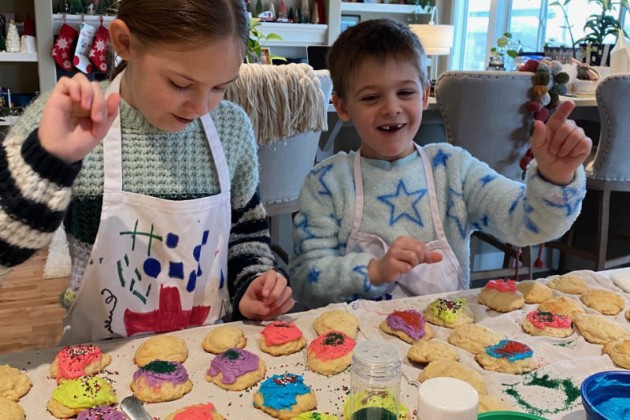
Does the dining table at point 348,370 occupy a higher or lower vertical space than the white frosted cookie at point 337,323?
lower

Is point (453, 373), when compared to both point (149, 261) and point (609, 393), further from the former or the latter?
point (149, 261)

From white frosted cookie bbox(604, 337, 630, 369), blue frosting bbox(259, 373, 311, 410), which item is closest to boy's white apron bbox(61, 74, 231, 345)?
blue frosting bbox(259, 373, 311, 410)

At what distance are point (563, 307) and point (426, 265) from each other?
0.28 metres

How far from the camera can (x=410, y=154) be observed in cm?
135

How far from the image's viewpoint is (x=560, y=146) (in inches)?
42.0

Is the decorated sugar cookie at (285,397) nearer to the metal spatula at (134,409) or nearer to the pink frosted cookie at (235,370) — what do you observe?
the pink frosted cookie at (235,370)

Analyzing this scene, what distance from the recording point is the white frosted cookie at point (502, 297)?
3.67 ft

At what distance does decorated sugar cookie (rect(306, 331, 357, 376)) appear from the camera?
0.90 metres


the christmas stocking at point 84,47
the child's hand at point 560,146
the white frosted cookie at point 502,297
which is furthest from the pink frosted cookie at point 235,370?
the christmas stocking at point 84,47

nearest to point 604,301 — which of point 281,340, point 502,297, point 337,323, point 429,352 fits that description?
point 502,297

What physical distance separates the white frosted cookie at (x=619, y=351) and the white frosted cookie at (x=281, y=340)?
0.49 metres

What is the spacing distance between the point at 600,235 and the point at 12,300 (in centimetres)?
276

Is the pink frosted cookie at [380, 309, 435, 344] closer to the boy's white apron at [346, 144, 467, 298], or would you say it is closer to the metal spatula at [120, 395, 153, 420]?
the boy's white apron at [346, 144, 467, 298]

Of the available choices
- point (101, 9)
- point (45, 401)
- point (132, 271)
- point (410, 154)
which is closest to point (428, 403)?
point (45, 401)
